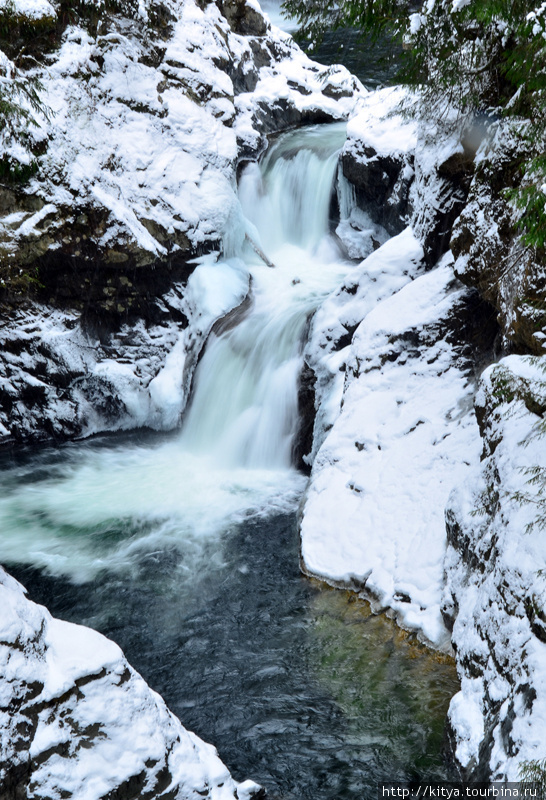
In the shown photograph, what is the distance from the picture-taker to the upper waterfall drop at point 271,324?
948cm

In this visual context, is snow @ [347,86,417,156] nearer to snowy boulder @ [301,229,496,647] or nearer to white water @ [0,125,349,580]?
white water @ [0,125,349,580]

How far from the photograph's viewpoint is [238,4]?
601 inches

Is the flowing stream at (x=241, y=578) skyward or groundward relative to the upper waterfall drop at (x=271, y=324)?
groundward

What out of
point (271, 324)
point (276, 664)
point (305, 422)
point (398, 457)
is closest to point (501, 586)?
point (276, 664)

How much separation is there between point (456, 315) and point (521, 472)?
3222 mm

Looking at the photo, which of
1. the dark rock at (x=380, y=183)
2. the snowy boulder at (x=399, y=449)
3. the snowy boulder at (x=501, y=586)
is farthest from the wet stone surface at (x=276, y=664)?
the dark rock at (x=380, y=183)

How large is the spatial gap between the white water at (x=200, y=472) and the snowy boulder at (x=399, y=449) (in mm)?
1111

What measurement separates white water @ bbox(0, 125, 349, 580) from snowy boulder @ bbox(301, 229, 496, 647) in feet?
3.65

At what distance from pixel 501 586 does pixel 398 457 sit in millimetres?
2867

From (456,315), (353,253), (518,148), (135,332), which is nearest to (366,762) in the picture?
(456,315)

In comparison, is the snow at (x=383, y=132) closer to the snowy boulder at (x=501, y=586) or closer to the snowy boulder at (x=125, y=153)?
the snowy boulder at (x=125, y=153)

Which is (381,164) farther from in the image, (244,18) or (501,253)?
(244,18)

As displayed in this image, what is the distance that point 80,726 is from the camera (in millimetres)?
3006

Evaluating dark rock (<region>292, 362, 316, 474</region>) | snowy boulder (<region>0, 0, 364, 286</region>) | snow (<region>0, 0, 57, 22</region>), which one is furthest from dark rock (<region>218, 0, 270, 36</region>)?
dark rock (<region>292, 362, 316, 474</region>)
